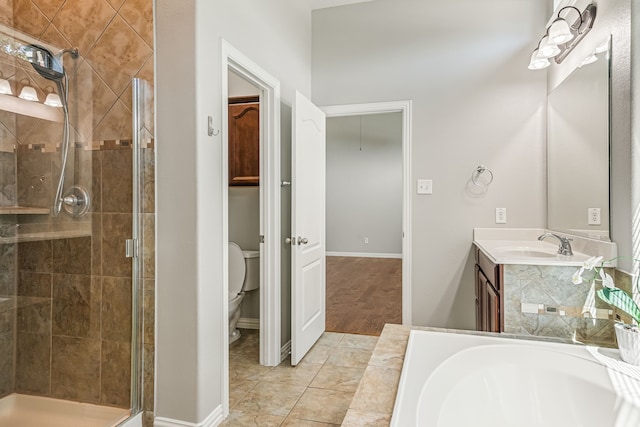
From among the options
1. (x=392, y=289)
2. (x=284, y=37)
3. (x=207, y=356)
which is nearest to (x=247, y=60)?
(x=284, y=37)

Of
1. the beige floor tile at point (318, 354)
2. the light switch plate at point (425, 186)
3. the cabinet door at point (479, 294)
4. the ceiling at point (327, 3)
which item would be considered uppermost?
the ceiling at point (327, 3)

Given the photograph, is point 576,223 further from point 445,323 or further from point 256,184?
point 256,184

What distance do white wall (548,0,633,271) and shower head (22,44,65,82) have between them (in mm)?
2723

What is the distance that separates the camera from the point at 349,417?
3.14 feet

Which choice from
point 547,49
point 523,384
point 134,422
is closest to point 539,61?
point 547,49

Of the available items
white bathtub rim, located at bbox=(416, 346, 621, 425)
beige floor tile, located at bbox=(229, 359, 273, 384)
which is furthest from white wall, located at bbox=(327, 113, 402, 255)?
white bathtub rim, located at bbox=(416, 346, 621, 425)

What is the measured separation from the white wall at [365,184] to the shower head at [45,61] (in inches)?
233

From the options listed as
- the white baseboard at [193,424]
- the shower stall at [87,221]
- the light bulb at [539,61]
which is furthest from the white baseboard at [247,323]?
the light bulb at [539,61]

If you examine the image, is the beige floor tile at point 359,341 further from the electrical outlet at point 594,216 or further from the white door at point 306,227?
the electrical outlet at point 594,216

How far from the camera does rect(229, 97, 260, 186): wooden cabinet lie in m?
3.28

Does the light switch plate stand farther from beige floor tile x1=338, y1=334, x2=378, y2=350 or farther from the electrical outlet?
beige floor tile x1=338, y1=334, x2=378, y2=350

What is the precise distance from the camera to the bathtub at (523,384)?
43.2 inches

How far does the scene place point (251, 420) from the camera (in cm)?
204

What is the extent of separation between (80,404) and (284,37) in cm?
269
